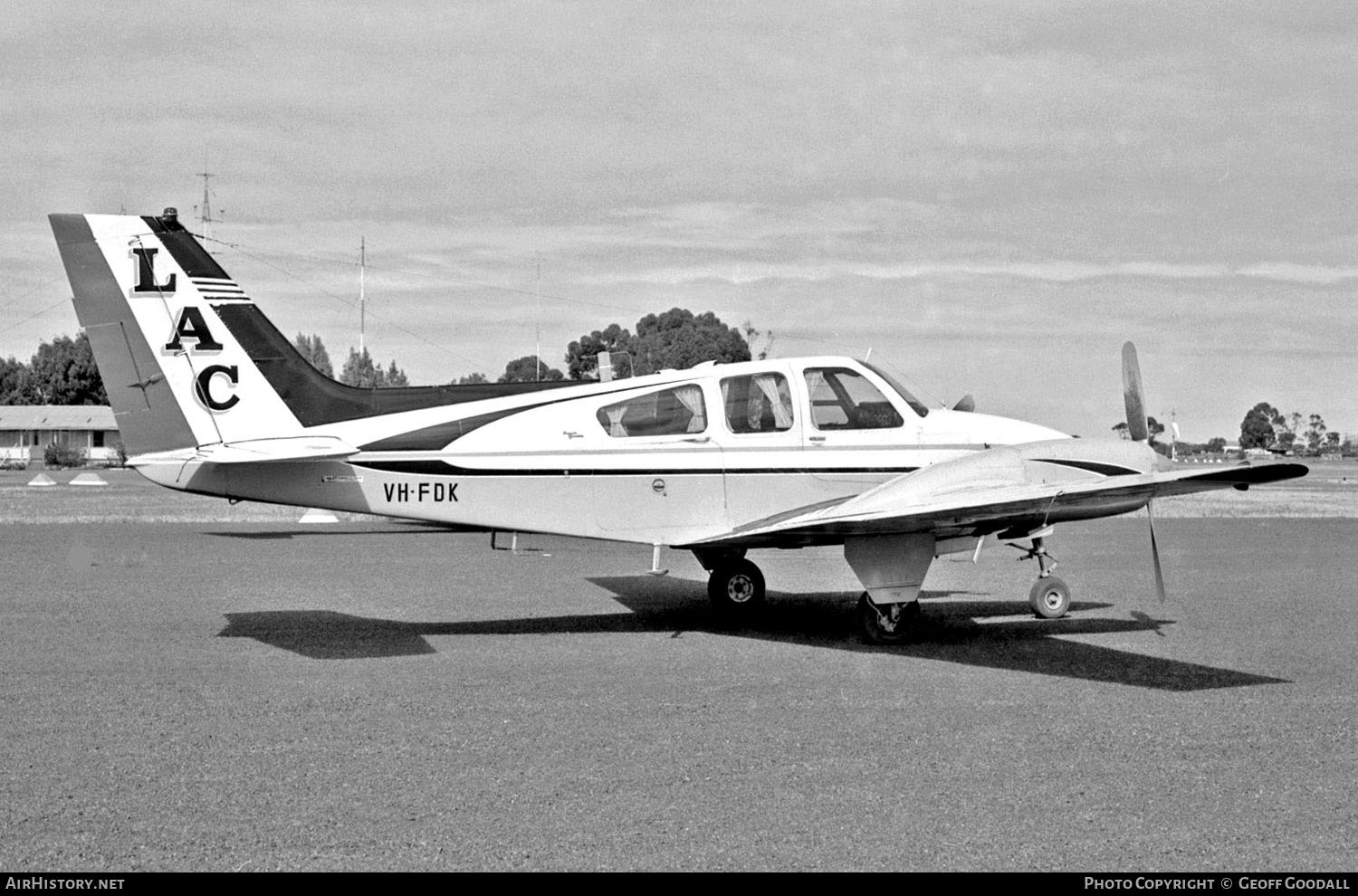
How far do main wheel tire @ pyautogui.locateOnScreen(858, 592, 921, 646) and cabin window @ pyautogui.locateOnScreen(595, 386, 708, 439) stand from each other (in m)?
2.34

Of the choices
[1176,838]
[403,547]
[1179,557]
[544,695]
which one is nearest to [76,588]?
[403,547]

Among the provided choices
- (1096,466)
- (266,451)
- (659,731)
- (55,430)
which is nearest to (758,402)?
(1096,466)

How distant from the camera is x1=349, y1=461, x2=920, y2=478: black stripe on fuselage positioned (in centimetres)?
1187

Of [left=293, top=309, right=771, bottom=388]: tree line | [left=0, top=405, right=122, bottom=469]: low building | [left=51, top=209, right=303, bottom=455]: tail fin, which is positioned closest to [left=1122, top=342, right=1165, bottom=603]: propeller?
[left=51, top=209, right=303, bottom=455]: tail fin

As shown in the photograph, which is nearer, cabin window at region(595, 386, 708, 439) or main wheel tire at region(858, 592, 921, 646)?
main wheel tire at region(858, 592, 921, 646)

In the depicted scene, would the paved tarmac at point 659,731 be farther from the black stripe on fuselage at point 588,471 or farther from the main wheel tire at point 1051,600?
the black stripe on fuselage at point 588,471

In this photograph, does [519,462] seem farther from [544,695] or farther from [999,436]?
[999,436]

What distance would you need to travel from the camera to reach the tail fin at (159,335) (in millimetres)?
11594

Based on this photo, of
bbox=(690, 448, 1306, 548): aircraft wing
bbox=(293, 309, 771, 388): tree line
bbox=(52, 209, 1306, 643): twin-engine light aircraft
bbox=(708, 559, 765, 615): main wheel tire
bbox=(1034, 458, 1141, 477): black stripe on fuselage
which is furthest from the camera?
bbox=(293, 309, 771, 388): tree line

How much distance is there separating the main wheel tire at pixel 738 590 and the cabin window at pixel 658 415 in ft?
7.17

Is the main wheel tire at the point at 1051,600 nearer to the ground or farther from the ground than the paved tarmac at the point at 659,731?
farther from the ground

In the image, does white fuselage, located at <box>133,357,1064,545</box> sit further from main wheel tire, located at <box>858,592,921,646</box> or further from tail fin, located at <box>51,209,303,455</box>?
main wheel tire, located at <box>858,592,921,646</box>

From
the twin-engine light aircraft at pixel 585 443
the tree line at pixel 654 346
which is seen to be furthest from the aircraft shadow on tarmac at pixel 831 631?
the tree line at pixel 654 346

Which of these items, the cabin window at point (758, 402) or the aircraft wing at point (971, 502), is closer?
the aircraft wing at point (971, 502)
